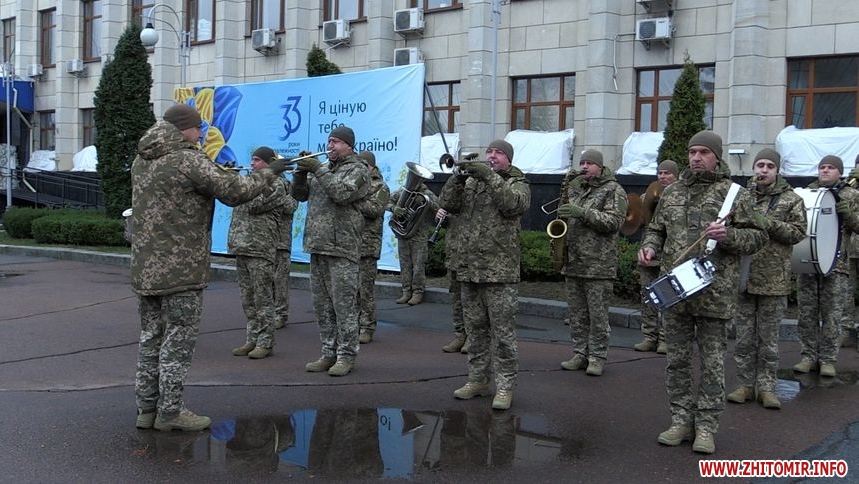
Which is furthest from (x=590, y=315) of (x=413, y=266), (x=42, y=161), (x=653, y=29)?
(x=42, y=161)

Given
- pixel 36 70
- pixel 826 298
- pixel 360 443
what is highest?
pixel 36 70

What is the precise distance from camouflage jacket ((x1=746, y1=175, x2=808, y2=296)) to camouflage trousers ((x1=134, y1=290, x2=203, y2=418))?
14.2 feet

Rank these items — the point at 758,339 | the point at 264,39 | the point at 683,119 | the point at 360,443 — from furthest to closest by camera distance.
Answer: the point at 264,39 < the point at 683,119 < the point at 758,339 < the point at 360,443

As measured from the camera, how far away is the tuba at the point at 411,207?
918cm

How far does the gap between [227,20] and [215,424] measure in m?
21.8

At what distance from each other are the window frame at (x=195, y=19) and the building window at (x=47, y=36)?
30.0 ft

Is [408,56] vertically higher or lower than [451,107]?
higher

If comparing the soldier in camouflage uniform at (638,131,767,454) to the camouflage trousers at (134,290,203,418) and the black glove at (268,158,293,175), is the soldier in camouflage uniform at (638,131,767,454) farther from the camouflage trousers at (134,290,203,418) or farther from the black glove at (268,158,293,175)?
the camouflage trousers at (134,290,203,418)

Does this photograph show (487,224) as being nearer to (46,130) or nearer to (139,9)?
(139,9)

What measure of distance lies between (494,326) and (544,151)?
1262 cm

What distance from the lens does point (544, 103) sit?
1994cm

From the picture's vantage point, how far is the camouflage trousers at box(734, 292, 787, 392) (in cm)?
715

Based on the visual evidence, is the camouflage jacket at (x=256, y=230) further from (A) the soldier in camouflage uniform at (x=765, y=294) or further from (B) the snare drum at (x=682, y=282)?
(A) the soldier in camouflage uniform at (x=765, y=294)

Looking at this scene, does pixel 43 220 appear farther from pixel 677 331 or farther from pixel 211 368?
pixel 677 331
